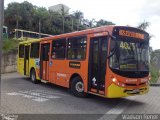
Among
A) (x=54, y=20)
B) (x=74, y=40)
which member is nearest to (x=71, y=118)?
(x=74, y=40)

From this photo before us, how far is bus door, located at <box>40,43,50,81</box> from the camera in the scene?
15223 millimetres

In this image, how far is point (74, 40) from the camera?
12.6m

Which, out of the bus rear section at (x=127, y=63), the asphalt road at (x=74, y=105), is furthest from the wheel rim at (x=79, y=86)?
the bus rear section at (x=127, y=63)

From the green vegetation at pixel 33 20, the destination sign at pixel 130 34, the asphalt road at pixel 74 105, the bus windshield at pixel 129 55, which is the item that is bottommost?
the asphalt road at pixel 74 105

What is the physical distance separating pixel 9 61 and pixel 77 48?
1256 centimetres

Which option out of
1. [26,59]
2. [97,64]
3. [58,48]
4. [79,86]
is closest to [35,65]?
[26,59]

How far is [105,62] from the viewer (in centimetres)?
1039

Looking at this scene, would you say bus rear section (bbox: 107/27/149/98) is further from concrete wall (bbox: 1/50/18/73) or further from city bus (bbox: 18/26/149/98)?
concrete wall (bbox: 1/50/18/73)

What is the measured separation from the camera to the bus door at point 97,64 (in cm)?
1051

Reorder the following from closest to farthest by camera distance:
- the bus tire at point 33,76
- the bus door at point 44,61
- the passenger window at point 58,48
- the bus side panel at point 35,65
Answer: the passenger window at point 58,48
the bus door at point 44,61
the bus side panel at point 35,65
the bus tire at point 33,76

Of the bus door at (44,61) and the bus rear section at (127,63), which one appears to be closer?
the bus rear section at (127,63)

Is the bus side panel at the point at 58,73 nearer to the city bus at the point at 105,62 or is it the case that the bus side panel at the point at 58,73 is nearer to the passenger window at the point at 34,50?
the city bus at the point at 105,62

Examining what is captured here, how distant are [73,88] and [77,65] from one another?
110cm

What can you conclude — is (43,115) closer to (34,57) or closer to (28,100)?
(28,100)
